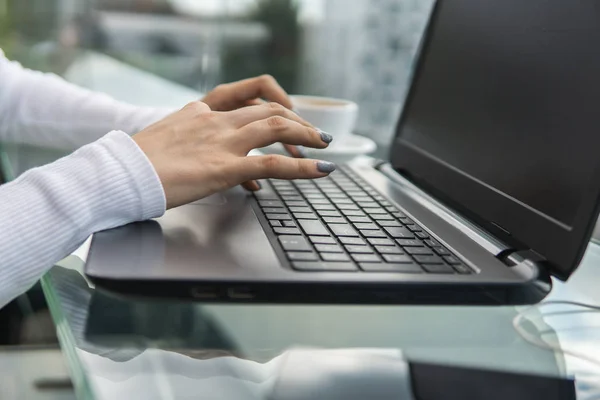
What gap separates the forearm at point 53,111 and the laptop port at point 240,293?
0.51 metres

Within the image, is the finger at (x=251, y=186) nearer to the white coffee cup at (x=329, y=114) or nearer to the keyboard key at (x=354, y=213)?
the keyboard key at (x=354, y=213)

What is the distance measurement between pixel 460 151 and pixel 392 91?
232cm

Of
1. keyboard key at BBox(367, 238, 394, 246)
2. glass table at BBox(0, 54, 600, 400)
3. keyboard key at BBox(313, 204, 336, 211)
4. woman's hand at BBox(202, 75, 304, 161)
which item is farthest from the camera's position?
woman's hand at BBox(202, 75, 304, 161)

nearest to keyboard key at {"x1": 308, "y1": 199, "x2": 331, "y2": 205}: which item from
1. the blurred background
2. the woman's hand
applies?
the woman's hand

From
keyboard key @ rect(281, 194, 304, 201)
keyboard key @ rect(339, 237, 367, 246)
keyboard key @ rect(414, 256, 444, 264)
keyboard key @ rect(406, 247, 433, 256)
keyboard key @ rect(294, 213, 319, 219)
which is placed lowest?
keyboard key @ rect(281, 194, 304, 201)

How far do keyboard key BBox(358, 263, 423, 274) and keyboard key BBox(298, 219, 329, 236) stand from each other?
72 mm

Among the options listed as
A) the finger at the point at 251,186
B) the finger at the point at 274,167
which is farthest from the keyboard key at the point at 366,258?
the finger at the point at 251,186

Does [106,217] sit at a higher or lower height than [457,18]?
lower

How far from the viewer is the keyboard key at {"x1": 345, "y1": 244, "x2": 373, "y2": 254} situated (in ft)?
1.50

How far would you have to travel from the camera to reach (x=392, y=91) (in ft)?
9.59

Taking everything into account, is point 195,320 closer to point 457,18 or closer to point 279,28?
point 457,18

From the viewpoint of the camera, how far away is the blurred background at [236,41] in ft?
7.37

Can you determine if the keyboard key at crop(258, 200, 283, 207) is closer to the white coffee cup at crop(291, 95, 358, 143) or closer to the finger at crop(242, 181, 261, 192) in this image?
the finger at crop(242, 181, 261, 192)

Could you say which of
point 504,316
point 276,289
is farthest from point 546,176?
point 276,289
